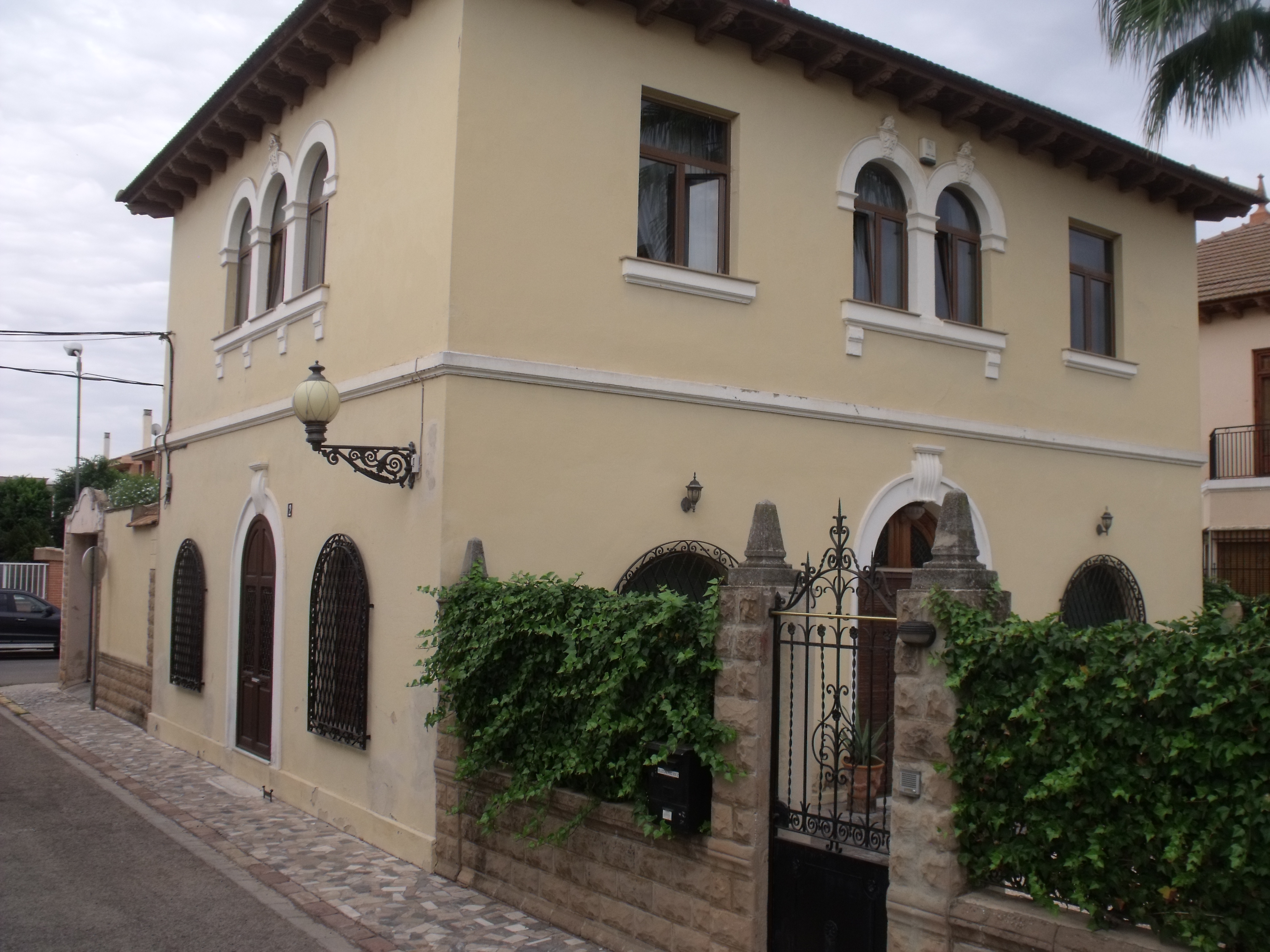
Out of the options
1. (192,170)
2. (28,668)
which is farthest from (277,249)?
(28,668)

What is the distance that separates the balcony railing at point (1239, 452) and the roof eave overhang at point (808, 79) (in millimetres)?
8188

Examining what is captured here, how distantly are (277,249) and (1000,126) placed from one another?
300 inches

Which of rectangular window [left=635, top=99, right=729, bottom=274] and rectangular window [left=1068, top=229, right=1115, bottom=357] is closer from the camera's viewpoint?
rectangular window [left=635, top=99, right=729, bottom=274]

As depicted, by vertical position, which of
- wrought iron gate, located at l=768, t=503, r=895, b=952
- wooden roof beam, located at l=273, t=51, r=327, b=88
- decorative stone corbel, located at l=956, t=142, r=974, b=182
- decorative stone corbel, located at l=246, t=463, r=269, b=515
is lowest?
wrought iron gate, located at l=768, t=503, r=895, b=952

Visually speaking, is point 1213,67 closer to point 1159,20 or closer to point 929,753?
point 1159,20

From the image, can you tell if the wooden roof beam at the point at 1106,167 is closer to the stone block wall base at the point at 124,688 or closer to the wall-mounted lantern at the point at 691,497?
the wall-mounted lantern at the point at 691,497

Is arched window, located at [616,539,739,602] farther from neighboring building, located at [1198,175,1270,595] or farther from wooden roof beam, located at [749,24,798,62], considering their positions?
neighboring building, located at [1198,175,1270,595]

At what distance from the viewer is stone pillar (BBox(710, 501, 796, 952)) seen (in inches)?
242

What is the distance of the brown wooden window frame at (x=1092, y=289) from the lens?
12.8 m

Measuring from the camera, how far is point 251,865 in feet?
28.2

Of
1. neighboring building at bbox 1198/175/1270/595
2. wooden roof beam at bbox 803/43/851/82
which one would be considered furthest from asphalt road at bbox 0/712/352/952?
neighboring building at bbox 1198/175/1270/595

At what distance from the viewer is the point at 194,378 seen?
46.6ft

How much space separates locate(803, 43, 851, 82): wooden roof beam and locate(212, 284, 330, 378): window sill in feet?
15.7

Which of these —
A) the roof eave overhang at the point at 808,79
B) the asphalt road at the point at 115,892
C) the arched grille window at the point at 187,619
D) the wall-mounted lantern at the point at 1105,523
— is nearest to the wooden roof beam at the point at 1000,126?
the roof eave overhang at the point at 808,79
